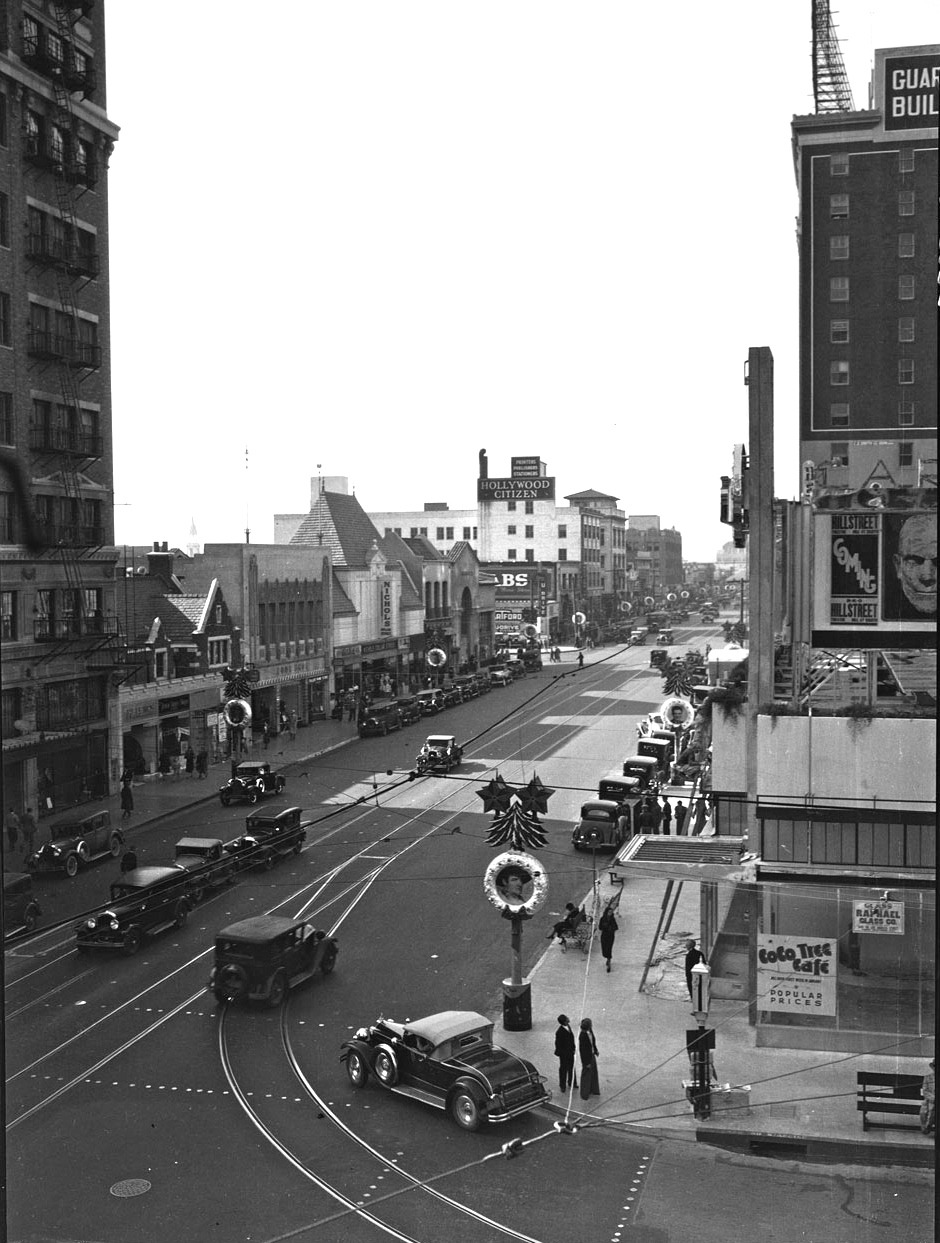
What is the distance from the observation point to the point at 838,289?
4559 centimetres

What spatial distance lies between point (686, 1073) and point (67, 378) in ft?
69.6

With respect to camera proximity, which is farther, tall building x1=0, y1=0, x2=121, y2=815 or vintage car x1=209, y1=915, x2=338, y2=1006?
tall building x1=0, y1=0, x2=121, y2=815

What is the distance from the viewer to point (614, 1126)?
12.5 m

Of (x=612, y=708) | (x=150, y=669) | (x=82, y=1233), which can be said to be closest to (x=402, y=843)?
(x=150, y=669)

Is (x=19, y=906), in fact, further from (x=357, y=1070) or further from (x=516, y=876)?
(x=516, y=876)

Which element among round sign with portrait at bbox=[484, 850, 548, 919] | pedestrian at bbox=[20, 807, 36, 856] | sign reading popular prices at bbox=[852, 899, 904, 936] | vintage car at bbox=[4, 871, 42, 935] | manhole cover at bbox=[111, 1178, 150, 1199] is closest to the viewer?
manhole cover at bbox=[111, 1178, 150, 1199]

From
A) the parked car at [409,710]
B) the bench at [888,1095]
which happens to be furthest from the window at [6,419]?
the parked car at [409,710]

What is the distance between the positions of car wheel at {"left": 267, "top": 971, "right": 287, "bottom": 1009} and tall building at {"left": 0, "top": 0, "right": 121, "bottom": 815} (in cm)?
935

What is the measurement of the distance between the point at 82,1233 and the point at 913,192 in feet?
130

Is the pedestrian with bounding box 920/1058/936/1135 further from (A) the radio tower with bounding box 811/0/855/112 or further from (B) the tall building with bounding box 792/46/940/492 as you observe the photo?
(A) the radio tower with bounding box 811/0/855/112

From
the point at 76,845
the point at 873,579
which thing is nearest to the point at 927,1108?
the point at 873,579

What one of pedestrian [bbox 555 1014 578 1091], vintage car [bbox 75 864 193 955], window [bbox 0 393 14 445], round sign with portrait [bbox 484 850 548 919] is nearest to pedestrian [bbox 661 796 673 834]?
round sign with portrait [bbox 484 850 548 919]

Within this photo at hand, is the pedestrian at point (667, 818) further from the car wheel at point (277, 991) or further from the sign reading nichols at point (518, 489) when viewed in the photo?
the sign reading nichols at point (518, 489)

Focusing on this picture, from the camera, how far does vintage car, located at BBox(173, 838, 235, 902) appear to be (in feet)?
67.7
